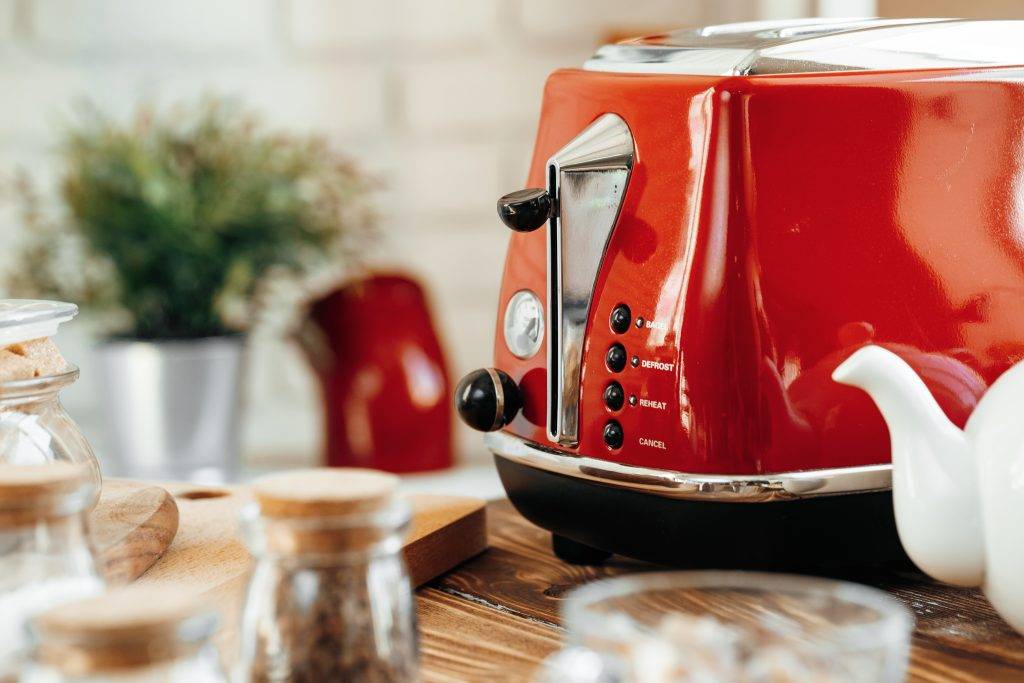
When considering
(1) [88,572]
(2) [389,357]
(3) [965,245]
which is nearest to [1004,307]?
(3) [965,245]

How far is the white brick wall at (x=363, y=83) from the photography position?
1.36m

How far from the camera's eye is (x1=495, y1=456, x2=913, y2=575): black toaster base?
0.57m

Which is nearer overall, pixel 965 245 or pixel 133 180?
pixel 965 245

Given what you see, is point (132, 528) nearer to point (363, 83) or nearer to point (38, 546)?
point (38, 546)

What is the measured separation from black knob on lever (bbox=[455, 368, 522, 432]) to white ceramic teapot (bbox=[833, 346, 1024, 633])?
0.18 meters

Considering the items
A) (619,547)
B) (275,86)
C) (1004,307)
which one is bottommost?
(619,547)

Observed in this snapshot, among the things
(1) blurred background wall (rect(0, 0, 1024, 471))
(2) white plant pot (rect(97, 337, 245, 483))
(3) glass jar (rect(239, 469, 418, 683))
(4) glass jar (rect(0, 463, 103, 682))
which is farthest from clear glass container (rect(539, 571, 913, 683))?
(1) blurred background wall (rect(0, 0, 1024, 471))

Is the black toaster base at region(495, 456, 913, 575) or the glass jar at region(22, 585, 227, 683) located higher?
the glass jar at region(22, 585, 227, 683)

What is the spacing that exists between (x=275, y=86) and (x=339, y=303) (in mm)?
276

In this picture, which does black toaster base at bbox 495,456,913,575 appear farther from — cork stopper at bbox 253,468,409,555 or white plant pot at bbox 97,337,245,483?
white plant pot at bbox 97,337,245,483

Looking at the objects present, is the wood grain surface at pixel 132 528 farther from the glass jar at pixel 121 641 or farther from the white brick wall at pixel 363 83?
the white brick wall at pixel 363 83

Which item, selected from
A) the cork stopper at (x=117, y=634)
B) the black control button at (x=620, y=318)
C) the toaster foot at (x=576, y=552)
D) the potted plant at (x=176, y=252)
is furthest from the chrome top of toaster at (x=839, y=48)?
the potted plant at (x=176, y=252)

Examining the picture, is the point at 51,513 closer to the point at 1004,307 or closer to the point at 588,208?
the point at 588,208

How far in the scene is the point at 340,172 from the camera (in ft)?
4.04
